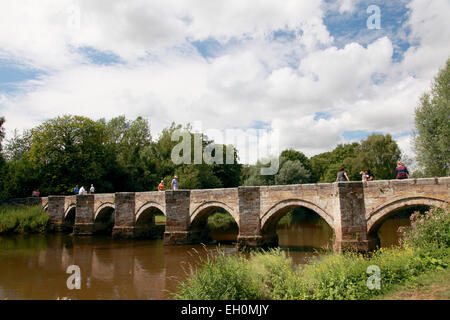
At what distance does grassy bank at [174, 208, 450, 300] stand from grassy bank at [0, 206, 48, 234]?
19347mm

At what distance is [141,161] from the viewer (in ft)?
112

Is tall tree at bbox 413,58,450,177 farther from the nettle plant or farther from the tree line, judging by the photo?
the nettle plant

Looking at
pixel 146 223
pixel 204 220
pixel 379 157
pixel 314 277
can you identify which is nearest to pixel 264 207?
pixel 204 220

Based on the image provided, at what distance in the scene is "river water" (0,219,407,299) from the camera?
8852 mm

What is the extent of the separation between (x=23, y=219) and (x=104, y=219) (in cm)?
512

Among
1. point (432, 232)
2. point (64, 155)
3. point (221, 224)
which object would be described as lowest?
point (221, 224)

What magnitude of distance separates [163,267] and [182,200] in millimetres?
5216

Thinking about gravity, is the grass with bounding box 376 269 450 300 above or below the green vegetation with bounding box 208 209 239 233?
above

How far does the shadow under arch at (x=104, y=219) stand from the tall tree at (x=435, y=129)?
20.0 meters

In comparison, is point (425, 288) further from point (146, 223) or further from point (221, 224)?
point (221, 224)

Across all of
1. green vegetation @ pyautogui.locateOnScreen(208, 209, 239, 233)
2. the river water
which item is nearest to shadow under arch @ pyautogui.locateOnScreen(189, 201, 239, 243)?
the river water

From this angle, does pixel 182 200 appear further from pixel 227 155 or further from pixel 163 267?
pixel 227 155

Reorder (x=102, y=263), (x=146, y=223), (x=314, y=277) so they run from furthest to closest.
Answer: (x=146, y=223)
(x=102, y=263)
(x=314, y=277)
